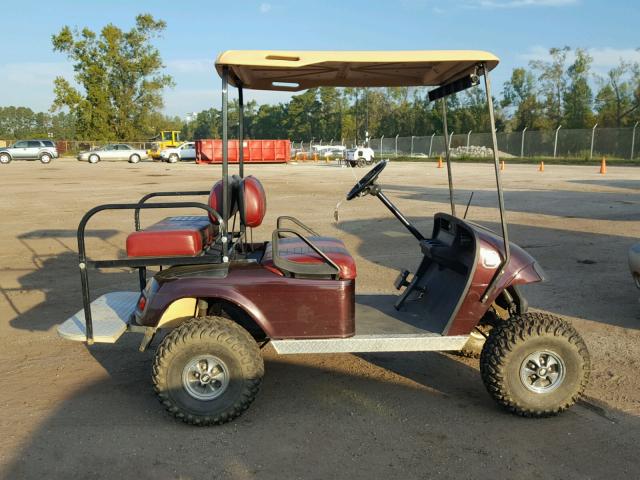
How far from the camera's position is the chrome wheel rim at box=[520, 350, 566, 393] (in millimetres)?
3396

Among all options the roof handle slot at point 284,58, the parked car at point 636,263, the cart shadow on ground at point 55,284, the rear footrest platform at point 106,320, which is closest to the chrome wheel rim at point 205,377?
the rear footrest platform at point 106,320

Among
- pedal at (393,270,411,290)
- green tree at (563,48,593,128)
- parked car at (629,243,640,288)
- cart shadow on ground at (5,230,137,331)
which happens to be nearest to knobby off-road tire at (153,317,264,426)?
pedal at (393,270,411,290)

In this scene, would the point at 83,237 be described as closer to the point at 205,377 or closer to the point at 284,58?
the point at 205,377

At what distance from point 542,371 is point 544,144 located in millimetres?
46061

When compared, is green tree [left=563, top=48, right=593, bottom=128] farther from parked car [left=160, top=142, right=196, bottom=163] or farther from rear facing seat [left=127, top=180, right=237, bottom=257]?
rear facing seat [left=127, top=180, right=237, bottom=257]

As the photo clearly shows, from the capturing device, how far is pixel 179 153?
147ft

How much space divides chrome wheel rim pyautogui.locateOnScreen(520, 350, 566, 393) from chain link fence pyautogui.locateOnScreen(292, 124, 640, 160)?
109ft

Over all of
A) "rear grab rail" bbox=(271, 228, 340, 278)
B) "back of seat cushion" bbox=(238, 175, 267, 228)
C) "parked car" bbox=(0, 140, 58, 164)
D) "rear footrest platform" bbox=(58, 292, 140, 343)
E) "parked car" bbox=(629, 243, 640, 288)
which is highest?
"parked car" bbox=(0, 140, 58, 164)

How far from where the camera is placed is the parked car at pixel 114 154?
44094mm

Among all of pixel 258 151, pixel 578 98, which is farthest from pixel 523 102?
pixel 258 151

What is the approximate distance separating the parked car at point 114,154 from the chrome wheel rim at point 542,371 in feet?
144

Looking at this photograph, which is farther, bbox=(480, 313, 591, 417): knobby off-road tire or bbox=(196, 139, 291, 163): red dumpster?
bbox=(196, 139, 291, 163): red dumpster

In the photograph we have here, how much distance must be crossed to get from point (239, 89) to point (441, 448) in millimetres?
2792

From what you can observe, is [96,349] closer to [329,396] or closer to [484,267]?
[329,396]
